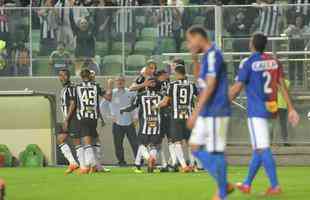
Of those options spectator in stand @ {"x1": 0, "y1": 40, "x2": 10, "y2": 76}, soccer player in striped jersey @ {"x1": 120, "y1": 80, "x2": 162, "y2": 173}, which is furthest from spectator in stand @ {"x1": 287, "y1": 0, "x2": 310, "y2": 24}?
spectator in stand @ {"x1": 0, "y1": 40, "x2": 10, "y2": 76}

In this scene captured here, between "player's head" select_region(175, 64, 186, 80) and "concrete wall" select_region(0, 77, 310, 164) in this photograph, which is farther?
"concrete wall" select_region(0, 77, 310, 164)

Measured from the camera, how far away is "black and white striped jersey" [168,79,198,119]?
70.7 ft

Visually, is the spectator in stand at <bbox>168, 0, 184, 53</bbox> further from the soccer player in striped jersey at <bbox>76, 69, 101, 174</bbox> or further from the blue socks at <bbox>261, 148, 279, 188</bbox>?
the blue socks at <bbox>261, 148, 279, 188</bbox>

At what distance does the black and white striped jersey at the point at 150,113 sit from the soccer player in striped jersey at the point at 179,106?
345 mm

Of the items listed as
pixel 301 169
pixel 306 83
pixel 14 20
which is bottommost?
pixel 301 169

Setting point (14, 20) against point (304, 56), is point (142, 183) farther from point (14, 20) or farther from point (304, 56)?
point (14, 20)

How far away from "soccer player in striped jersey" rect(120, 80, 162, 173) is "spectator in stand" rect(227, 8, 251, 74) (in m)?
4.14

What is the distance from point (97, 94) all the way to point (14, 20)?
666 cm

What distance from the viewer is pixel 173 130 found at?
21.9 metres

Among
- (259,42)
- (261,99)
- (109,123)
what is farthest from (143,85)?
(261,99)

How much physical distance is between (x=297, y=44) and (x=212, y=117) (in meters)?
13.5

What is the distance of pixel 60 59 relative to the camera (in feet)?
89.2

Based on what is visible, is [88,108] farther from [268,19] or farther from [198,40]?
[198,40]

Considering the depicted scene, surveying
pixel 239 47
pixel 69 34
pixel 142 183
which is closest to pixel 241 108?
pixel 239 47
